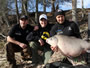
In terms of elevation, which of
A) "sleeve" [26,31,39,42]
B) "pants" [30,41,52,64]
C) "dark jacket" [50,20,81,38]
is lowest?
"pants" [30,41,52,64]

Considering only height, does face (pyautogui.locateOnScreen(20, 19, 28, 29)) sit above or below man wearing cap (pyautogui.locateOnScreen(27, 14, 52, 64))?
above

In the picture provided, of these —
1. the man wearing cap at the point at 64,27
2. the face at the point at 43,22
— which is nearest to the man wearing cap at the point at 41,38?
the face at the point at 43,22

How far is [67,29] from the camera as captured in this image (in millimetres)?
3340

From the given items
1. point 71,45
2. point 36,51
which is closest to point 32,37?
point 36,51

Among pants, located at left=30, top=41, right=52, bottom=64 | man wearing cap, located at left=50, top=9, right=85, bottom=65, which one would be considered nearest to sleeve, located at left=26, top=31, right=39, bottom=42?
pants, located at left=30, top=41, right=52, bottom=64

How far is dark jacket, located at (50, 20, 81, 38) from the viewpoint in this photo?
3295 millimetres

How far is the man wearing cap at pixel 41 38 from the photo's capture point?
382cm

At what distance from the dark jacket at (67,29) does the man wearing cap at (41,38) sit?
1.45ft

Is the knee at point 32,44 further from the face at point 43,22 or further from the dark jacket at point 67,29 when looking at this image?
the dark jacket at point 67,29

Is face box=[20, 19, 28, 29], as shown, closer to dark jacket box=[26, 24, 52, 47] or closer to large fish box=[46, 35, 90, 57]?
dark jacket box=[26, 24, 52, 47]

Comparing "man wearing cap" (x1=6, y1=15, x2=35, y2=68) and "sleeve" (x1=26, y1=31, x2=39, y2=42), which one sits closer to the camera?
"man wearing cap" (x1=6, y1=15, x2=35, y2=68)

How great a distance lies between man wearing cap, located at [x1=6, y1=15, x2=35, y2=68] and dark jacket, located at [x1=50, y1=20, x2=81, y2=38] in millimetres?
931

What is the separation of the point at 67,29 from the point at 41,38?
34.0 inches

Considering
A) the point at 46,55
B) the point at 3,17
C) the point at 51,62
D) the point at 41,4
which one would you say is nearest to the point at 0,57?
the point at 46,55
